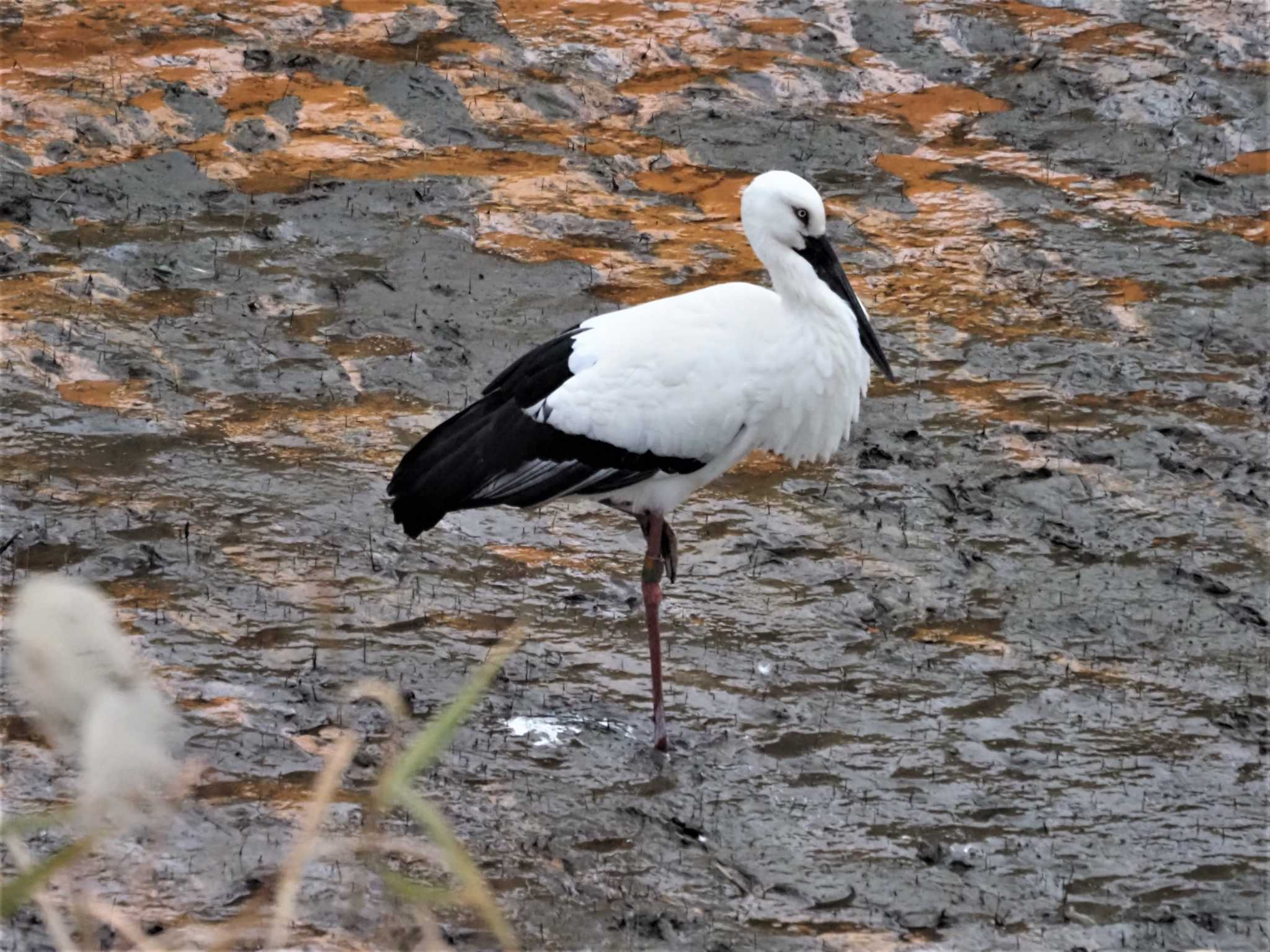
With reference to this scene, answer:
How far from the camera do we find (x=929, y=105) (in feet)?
31.1

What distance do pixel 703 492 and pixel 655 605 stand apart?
1.29 m

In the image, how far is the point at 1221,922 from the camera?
418 centimetres

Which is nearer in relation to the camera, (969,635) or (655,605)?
(655,605)

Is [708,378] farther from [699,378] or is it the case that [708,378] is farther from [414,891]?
[414,891]

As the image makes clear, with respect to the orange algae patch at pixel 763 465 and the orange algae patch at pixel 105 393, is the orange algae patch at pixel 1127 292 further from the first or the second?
the orange algae patch at pixel 105 393

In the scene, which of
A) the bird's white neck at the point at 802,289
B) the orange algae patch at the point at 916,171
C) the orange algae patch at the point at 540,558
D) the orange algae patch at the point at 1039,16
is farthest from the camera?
the orange algae patch at the point at 1039,16

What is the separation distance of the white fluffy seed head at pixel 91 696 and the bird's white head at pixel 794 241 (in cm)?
386

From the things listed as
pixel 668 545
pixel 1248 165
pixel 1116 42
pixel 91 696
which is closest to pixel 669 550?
pixel 668 545

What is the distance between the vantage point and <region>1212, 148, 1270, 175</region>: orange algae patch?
8875 mm

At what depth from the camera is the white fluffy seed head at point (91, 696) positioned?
1.20 meters

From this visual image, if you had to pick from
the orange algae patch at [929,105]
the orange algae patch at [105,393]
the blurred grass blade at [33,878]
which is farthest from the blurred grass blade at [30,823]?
the orange algae patch at [929,105]

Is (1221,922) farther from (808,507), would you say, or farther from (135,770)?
(135,770)

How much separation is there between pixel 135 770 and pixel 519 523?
4800 mm

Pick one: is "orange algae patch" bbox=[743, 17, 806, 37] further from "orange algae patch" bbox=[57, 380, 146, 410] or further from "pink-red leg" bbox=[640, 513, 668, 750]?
"pink-red leg" bbox=[640, 513, 668, 750]
